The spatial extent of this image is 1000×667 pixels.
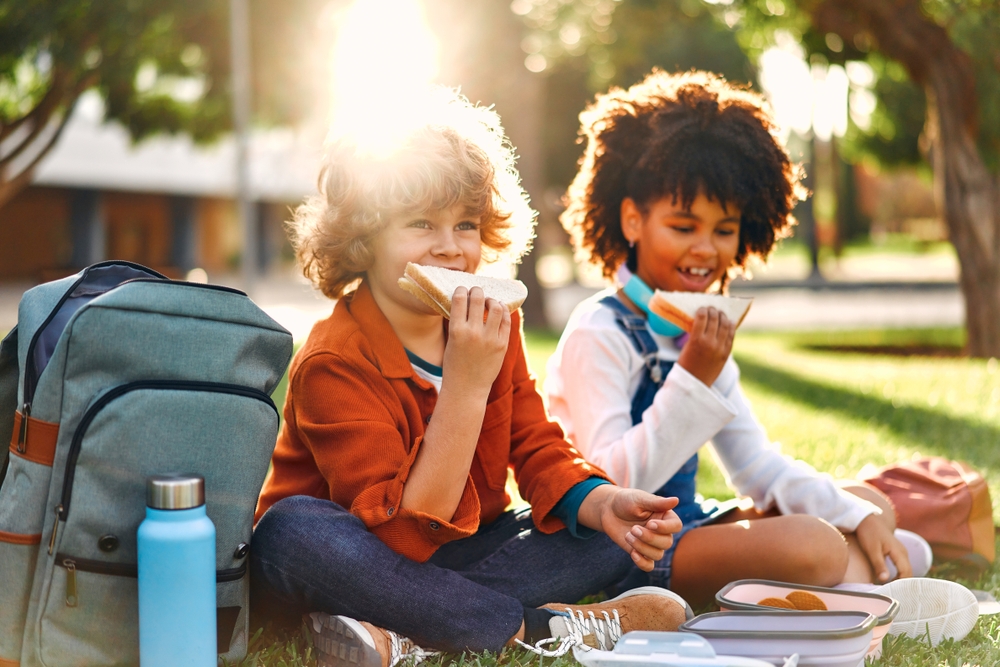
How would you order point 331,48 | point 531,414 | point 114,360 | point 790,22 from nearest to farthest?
1. point 114,360
2. point 531,414
3. point 790,22
4. point 331,48

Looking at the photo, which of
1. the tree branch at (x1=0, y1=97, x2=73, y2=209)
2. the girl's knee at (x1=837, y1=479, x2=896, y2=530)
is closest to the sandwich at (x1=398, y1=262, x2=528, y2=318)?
the girl's knee at (x1=837, y1=479, x2=896, y2=530)

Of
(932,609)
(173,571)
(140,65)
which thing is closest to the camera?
(173,571)

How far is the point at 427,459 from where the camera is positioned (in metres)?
2.02

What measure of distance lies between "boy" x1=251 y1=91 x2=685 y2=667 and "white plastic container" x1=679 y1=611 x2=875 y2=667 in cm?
22

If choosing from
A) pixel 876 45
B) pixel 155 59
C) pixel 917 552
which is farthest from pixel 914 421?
pixel 155 59

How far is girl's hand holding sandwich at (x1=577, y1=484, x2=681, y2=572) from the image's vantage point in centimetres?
198

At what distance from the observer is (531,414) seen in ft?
8.08

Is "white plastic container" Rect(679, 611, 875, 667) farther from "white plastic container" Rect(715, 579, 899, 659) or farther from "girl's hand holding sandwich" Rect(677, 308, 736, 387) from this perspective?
"girl's hand holding sandwich" Rect(677, 308, 736, 387)

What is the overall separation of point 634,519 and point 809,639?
0.43 metres

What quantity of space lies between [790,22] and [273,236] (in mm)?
29213

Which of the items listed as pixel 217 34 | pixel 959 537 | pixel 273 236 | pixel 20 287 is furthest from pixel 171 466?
pixel 273 236

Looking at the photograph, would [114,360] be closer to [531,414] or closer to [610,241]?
[531,414]

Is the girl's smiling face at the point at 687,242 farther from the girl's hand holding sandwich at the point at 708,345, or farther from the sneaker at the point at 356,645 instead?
the sneaker at the point at 356,645

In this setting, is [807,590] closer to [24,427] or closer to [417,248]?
[417,248]
